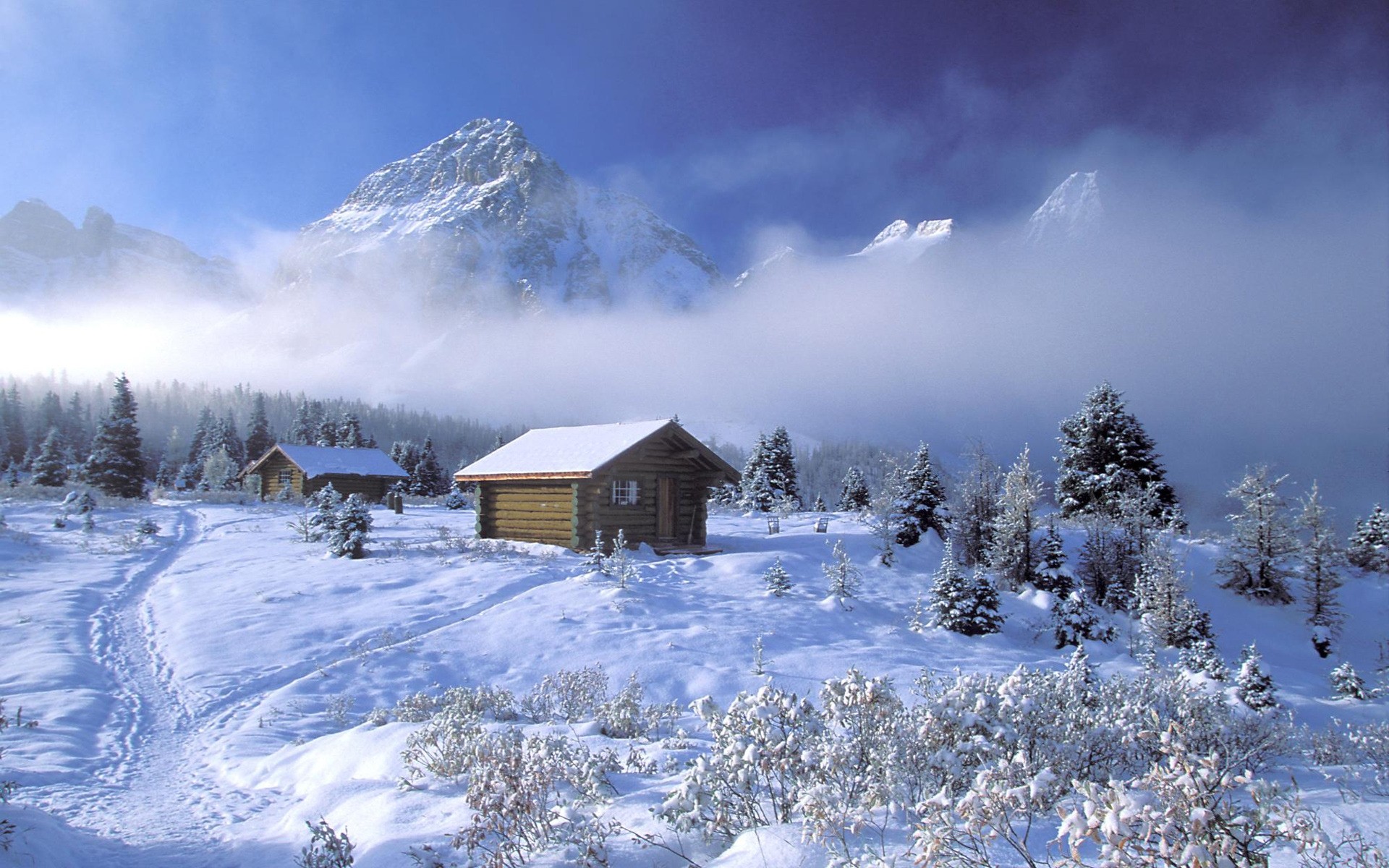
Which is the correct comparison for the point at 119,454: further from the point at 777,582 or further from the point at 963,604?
the point at 963,604

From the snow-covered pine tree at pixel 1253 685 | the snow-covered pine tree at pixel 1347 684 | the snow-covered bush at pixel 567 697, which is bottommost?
the snow-covered pine tree at pixel 1347 684

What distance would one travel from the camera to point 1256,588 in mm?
24031

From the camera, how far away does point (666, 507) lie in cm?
2311

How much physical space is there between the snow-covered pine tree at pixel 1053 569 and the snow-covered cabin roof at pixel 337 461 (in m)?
43.3

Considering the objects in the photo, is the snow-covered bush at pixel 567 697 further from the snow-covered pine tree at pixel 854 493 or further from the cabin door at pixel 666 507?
the snow-covered pine tree at pixel 854 493

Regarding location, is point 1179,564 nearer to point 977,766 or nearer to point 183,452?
point 977,766

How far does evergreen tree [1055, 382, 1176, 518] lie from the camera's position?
29766 millimetres

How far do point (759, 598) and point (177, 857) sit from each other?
1229 cm

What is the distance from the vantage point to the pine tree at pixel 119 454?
4531cm

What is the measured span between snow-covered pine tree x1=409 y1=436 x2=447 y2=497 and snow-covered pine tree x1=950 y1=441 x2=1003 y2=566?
54.7 metres

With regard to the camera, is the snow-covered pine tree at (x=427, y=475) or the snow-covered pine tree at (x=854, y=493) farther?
the snow-covered pine tree at (x=427, y=475)

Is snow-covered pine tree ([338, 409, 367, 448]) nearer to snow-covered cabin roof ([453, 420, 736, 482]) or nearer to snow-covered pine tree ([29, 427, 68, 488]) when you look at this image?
snow-covered pine tree ([29, 427, 68, 488])

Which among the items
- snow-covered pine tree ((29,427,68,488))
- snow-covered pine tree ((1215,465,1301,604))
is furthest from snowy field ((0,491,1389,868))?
snow-covered pine tree ((29,427,68,488))

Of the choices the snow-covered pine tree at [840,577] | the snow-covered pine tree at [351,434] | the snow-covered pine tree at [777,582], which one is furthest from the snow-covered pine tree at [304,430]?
the snow-covered pine tree at [840,577]
